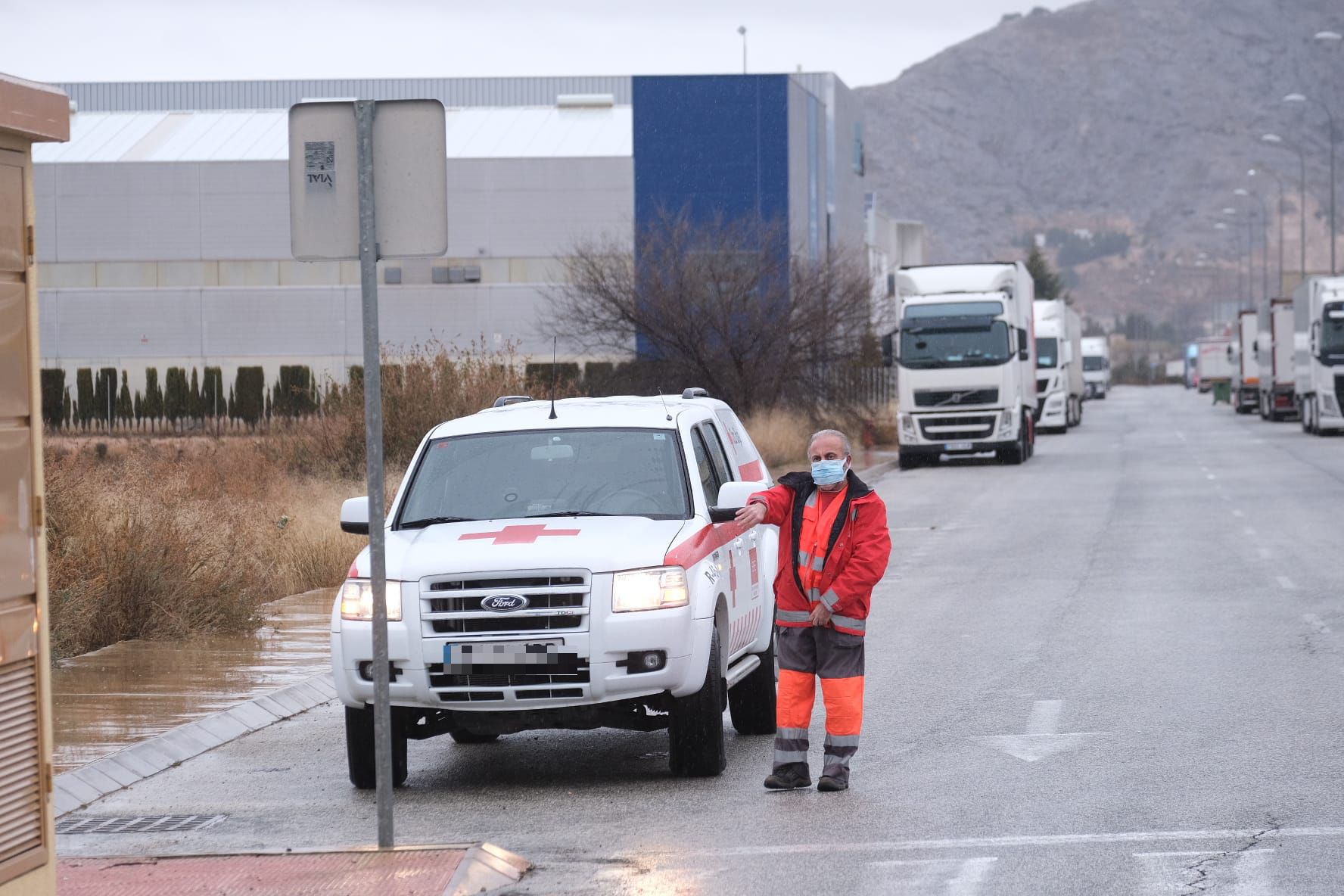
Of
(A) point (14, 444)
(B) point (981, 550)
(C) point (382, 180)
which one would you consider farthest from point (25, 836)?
(B) point (981, 550)

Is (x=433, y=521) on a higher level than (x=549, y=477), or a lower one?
lower

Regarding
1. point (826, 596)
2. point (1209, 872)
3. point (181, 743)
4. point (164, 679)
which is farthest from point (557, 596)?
point (164, 679)

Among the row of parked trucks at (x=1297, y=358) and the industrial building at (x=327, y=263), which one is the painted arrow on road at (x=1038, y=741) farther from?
the industrial building at (x=327, y=263)

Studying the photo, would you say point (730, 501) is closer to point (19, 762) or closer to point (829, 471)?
point (829, 471)

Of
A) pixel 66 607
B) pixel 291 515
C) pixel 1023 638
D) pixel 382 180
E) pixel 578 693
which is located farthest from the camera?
pixel 291 515

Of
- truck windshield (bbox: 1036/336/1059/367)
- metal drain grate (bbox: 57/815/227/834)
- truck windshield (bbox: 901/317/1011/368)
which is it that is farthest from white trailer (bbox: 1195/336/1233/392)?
metal drain grate (bbox: 57/815/227/834)

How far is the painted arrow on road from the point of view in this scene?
31.8 feet

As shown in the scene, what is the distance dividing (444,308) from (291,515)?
45.2 meters

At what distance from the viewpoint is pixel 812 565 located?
29.2 ft

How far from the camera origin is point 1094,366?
10319 cm

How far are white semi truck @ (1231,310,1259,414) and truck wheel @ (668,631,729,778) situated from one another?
5841cm

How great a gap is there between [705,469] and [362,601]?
7.31ft

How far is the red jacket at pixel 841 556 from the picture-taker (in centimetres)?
884

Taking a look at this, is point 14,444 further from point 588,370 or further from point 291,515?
point 588,370
